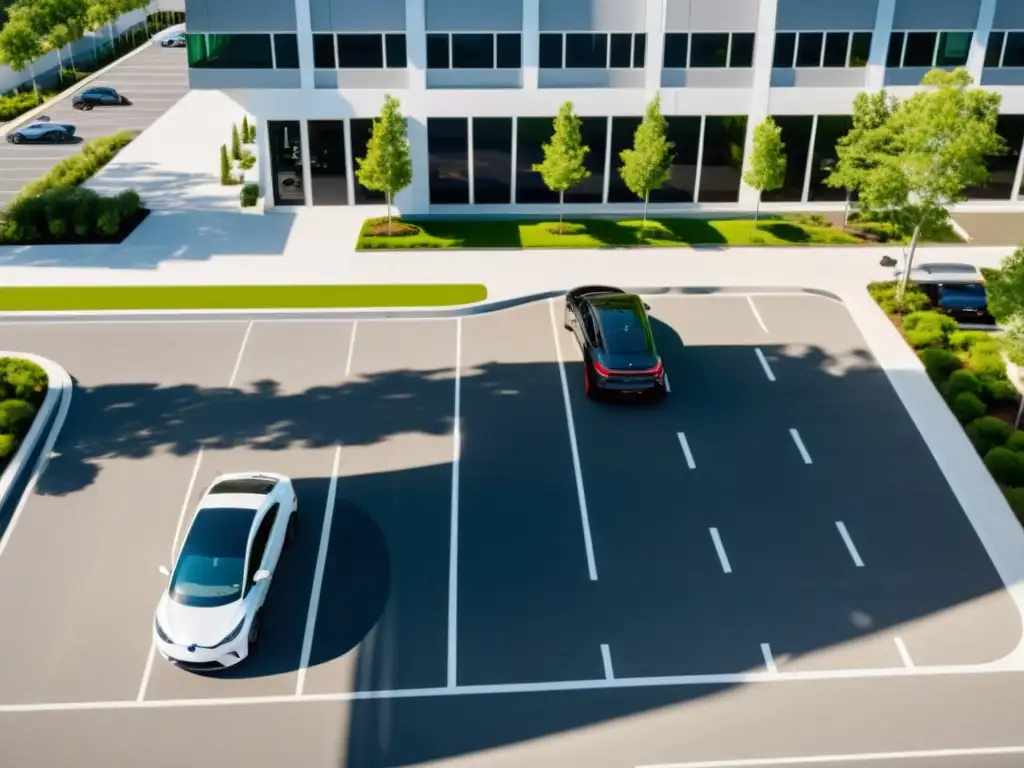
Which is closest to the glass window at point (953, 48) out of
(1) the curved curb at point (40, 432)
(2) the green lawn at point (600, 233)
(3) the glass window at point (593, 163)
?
(2) the green lawn at point (600, 233)

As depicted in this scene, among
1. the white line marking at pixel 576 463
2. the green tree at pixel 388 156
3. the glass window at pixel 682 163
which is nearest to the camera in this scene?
the white line marking at pixel 576 463

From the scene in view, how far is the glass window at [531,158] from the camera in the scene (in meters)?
33.4

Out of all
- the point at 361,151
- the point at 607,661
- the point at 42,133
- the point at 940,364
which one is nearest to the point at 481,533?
the point at 607,661

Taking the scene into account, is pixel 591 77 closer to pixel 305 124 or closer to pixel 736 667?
pixel 305 124

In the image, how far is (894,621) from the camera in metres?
16.9

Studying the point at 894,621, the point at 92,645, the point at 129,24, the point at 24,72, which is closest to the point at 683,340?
the point at 894,621

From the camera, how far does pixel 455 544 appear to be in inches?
727

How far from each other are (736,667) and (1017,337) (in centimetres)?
949

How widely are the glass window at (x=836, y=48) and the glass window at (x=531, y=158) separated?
30.2 ft

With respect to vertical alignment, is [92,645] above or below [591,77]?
below

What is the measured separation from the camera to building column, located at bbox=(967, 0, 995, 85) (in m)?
33.2

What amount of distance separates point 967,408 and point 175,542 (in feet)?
53.7

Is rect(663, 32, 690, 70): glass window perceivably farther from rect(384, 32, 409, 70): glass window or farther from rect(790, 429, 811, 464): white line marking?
rect(790, 429, 811, 464): white line marking

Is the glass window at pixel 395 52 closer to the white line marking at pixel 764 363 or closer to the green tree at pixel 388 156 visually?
the green tree at pixel 388 156
